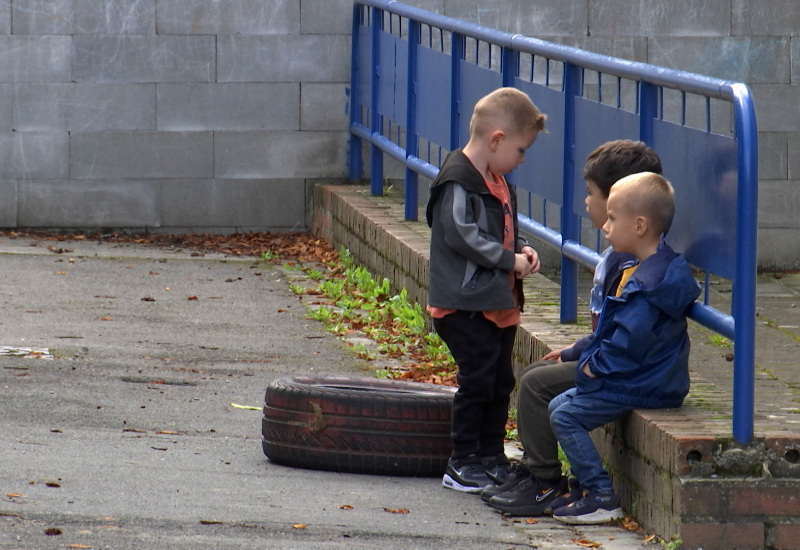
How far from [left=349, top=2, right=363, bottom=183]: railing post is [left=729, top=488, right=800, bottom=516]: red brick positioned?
21.6 ft

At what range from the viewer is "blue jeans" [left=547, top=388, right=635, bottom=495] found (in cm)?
435

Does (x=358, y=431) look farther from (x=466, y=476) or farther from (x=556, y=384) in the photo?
(x=556, y=384)

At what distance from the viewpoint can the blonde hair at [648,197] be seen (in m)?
4.26

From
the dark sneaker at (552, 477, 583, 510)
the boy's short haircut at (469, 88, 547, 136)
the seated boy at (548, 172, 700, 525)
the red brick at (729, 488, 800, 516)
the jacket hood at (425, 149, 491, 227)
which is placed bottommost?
the dark sneaker at (552, 477, 583, 510)

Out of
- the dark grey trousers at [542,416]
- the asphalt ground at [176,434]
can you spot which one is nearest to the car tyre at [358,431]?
the asphalt ground at [176,434]

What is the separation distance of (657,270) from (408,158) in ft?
14.6

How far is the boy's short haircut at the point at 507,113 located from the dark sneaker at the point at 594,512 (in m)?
1.26

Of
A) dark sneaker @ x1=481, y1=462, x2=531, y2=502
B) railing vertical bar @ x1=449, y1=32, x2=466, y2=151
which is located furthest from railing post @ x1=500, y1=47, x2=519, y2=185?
dark sneaker @ x1=481, y1=462, x2=531, y2=502

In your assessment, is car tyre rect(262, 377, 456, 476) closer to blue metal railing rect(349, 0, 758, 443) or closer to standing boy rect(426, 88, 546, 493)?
standing boy rect(426, 88, 546, 493)

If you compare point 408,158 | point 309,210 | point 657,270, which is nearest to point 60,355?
point 408,158

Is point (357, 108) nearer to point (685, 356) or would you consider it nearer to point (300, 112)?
point (300, 112)

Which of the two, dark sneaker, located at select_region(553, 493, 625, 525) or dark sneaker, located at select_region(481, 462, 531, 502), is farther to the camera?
dark sneaker, located at select_region(481, 462, 531, 502)

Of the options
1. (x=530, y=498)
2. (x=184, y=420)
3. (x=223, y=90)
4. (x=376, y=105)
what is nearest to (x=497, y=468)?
(x=530, y=498)

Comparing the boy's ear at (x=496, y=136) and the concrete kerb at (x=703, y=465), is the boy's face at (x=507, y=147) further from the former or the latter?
the concrete kerb at (x=703, y=465)
